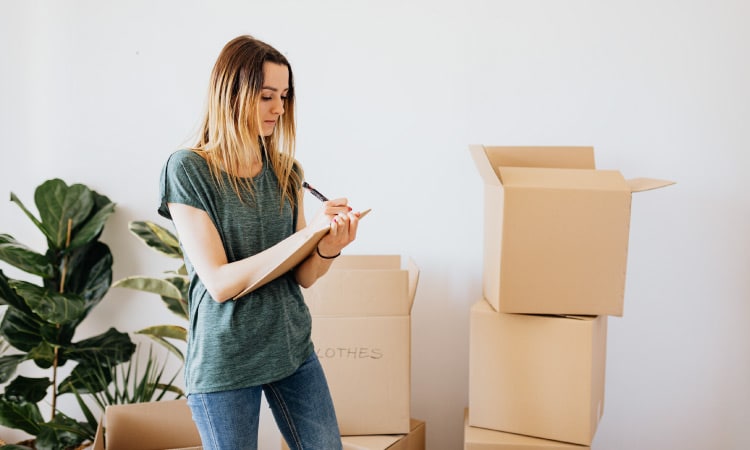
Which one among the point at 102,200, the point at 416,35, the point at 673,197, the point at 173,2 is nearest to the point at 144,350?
the point at 102,200

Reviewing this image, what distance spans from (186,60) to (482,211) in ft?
Answer: 3.77

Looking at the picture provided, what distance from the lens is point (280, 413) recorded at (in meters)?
1.34

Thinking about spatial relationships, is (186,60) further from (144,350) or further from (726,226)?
(726,226)

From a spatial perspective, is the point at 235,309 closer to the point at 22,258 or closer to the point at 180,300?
the point at 180,300

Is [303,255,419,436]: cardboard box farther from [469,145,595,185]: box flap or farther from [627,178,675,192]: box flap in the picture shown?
[627,178,675,192]: box flap

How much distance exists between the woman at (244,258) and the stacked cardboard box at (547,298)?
0.57 metres

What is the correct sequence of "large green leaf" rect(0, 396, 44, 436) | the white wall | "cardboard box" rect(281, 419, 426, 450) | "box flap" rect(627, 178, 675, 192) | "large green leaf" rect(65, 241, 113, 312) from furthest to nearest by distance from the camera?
"large green leaf" rect(65, 241, 113, 312) → "large green leaf" rect(0, 396, 44, 436) → the white wall → "cardboard box" rect(281, 419, 426, 450) → "box flap" rect(627, 178, 675, 192)

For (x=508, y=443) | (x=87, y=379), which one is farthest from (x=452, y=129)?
(x=87, y=379)

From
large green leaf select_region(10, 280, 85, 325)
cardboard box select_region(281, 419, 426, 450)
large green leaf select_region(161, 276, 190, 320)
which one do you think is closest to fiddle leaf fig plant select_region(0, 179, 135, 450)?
large green leaf select_region(10, 280, 85, 325)

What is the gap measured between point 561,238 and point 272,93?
31.1 inches

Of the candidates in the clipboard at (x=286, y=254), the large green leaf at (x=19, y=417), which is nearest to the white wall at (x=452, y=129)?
the large green leaf at (x=19, y=417)

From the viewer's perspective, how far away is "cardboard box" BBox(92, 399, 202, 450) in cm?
190

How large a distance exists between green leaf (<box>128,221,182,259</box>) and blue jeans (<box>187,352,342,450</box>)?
3.52 feet

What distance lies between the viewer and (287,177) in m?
1.35
